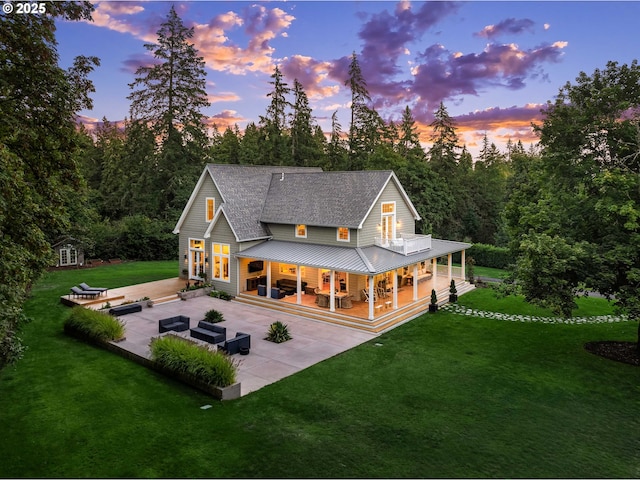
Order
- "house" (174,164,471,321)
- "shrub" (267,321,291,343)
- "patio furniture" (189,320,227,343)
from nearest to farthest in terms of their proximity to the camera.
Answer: "patio furniture" (189,320,227,343), "shrub" (267,321,291,343), "house" (174,164,471,321)

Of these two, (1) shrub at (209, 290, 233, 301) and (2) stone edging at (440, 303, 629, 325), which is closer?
(2) stone edging at (440, 303, 629, 325)

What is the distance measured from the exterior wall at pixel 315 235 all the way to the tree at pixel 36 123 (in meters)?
13.3

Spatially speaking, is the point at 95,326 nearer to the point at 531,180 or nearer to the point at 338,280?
the point at 338,280

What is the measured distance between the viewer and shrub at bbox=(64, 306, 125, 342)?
50.9ft

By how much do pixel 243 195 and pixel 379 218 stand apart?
28.6 feet

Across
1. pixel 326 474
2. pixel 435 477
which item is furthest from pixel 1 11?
pixel 435 477

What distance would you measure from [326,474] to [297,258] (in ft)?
44.9

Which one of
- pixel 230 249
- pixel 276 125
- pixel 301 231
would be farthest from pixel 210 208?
pixel 276 125

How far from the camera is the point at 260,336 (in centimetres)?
1697

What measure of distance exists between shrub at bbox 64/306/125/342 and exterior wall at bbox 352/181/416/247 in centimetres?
1189

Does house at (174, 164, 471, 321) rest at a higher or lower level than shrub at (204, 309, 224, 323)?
higher

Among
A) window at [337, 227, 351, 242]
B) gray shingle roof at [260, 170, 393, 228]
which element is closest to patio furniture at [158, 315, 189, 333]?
gray shingle roof at [260, 170, 393, 228]

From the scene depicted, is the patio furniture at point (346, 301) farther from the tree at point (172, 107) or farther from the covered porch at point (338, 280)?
the tree at point (172, 107)

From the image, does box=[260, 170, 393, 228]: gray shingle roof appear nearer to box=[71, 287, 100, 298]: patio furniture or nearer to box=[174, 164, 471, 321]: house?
box=[174, 164, 471, 321]: house
